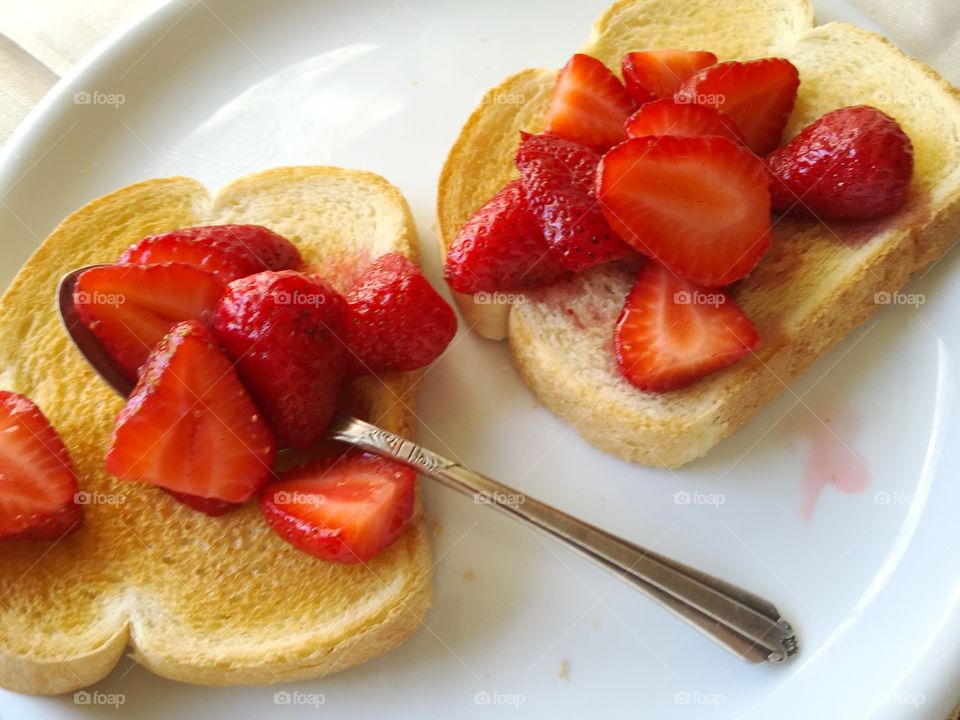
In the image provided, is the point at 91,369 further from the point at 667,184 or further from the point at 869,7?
the point at 869,7

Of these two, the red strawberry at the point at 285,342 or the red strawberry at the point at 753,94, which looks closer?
the red strawberry at the point at 285,342

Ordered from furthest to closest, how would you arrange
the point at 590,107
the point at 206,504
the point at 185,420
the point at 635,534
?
1. the point at 590,107
2. the point at 635,534
3. the point at 206,504
4. the point at 185,420

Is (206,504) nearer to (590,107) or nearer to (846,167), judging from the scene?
(590,107)

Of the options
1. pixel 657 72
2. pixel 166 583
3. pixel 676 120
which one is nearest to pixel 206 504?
pixel 166 583

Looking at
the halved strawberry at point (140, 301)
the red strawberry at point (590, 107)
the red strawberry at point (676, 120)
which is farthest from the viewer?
the red strawberry at point (590, 107)

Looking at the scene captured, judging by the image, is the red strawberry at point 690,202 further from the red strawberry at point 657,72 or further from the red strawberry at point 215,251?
the red strawberry at point 215,251

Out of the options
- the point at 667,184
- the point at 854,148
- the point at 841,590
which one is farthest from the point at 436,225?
the point at 841,590

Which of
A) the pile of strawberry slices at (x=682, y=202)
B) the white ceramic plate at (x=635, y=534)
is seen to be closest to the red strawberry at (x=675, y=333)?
the pile of strawberry slices at (x=682, y=202)
